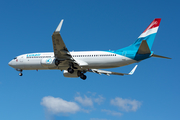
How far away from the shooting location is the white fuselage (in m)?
35.0

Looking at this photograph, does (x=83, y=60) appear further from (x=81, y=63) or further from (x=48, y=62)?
(x=48, y=62)

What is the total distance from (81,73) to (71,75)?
5.36 ft

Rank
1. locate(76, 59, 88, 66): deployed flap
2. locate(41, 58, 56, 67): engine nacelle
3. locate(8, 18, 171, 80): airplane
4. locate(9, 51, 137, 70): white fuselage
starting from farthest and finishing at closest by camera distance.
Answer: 1. locate(76, 59, 88, 66): deployed flap
2. locate(41, 58, 56, 67): engine nacelle
3. locate(9, 51, 137, 70): white fuselage
4. locate(8, 18, 171, 80): airplane

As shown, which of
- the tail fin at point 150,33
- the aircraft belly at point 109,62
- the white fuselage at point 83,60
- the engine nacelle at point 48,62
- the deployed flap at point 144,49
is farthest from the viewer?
the engine nacelle at point 48,62

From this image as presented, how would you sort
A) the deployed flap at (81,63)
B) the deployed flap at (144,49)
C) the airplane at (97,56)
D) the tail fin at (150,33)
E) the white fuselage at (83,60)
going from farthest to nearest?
1. the deployed flap at (81,63)
2. the white fuselage at (83,60)
3. the tail fin at (150,33)
4. the airplane at (97,56)
5. the deployed flap at (144,49)

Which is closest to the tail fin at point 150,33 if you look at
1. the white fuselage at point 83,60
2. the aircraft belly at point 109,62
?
the aircraft belly at point 109,62

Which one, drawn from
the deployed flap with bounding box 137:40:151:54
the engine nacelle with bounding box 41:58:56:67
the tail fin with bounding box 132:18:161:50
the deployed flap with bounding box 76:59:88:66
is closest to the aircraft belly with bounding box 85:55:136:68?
the deployed flap with bounding box 76:59:88:66

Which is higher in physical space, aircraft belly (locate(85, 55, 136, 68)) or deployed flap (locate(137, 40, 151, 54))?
deployed flap (locate(137, 40, 151, 54))

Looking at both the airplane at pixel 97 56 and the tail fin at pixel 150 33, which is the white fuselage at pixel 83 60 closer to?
the airplane at pixel 97 56

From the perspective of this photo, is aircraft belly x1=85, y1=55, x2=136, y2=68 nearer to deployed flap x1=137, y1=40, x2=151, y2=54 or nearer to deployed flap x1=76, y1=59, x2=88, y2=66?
deployed flap x1=76, y1=59, x2=88, y2=66

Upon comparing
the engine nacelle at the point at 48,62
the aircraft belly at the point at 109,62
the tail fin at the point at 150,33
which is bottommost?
the aircraft belly at the point at 109,62

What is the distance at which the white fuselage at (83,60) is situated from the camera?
115ft

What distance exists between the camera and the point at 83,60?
1436 inches

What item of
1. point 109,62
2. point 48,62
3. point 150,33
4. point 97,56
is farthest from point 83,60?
point 150,33
